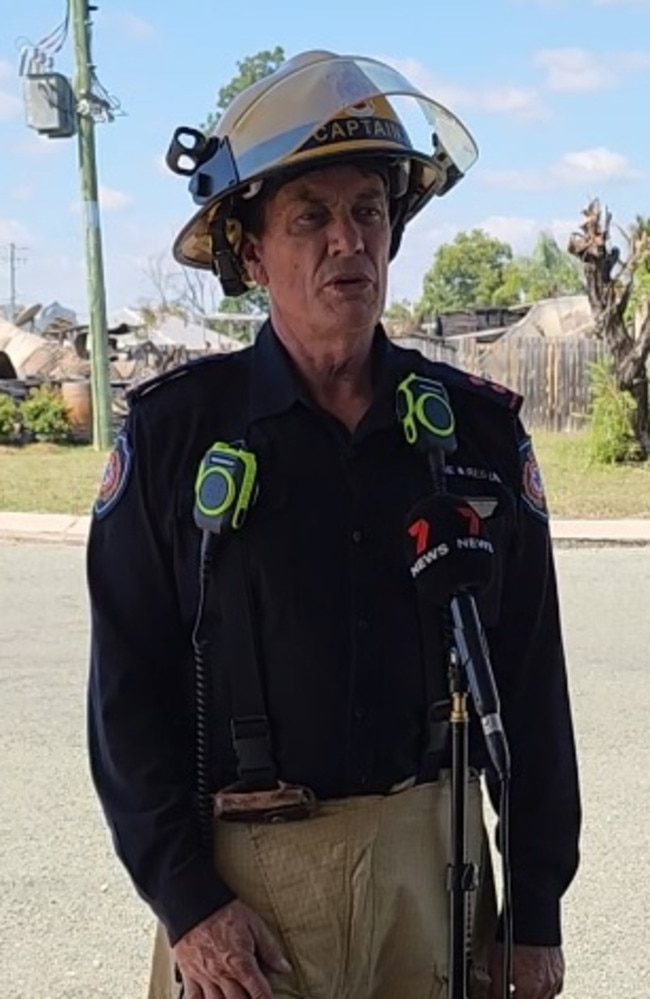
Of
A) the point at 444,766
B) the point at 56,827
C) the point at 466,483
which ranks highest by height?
the point at 466,483

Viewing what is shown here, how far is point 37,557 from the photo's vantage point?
33.7 ft

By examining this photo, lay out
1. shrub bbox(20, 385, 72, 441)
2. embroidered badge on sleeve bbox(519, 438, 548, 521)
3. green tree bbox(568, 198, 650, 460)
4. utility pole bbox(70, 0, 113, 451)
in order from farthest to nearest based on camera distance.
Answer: shrub bbox(20, 385, 72, 441) < utility pole bbox(70, 0, 113, 451) < green tree bbox(568, 198, 650, 460) < embroidered badge on sleeve bbox(519, 438, 548, 521)

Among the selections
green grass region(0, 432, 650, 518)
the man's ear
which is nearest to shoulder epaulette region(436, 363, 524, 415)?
the man's ear

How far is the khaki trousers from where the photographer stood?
1.81 meters

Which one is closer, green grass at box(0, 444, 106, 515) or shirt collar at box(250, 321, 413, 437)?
shirt collar at box(250, 321, 413, 437)

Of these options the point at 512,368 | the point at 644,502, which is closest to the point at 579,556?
the point at 644,502

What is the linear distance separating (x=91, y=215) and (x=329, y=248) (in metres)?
16.9

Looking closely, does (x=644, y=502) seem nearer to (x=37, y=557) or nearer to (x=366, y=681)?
(x=37, y=557)

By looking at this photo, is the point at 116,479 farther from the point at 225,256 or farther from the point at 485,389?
the point at 485,389

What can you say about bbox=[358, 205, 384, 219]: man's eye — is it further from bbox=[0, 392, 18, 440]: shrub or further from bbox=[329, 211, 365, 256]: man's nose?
bbox=[0, 392, 18, 440]: shrub

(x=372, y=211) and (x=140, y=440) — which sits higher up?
(x=372, y=211)

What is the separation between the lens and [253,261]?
1.96 metres

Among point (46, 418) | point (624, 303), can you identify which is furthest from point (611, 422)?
point (46, 418)

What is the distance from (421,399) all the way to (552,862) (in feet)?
2.40
